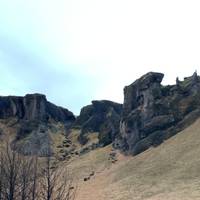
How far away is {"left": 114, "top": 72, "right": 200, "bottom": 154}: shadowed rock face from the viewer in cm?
12112

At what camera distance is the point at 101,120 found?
185 meters

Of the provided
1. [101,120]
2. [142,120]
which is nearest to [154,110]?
[142,120]

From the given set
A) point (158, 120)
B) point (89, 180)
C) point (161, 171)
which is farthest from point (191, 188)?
point (158, 120)

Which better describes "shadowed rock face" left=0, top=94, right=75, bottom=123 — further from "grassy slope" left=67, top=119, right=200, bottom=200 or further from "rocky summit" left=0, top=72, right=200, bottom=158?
"grassy slope" left=67, top=119, right=200, bottom=200

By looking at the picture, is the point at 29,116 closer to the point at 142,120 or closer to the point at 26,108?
the point at 26,108

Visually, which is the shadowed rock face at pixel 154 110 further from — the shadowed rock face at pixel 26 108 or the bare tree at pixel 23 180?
the bare tree at pixel 23 180

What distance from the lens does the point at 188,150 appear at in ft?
319

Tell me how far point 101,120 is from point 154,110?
5780 cm

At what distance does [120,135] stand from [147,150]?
22.0 metres

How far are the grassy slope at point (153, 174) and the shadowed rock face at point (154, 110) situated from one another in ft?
19.4

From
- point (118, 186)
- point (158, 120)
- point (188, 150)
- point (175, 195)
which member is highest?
point (158, 120)

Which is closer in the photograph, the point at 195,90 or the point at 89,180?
the point at 89,180

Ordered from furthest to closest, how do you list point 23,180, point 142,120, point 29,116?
point 29,116
point 142,120
point 23,180

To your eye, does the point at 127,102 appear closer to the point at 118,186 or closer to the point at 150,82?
the point at 150,82
